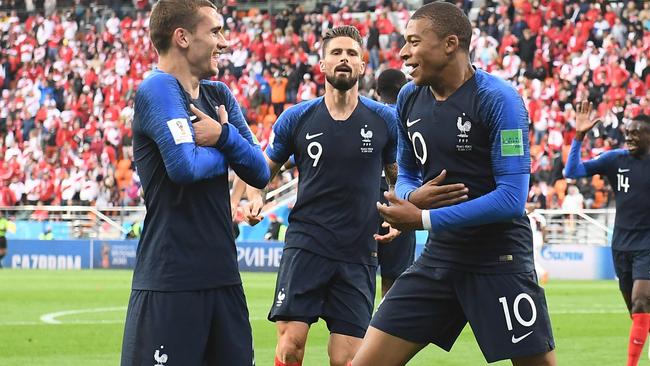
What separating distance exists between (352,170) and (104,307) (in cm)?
1127

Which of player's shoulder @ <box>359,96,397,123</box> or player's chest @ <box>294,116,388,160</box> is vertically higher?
player's shoulder @ <box>359,96,397,123</box>

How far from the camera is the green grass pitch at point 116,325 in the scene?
502 inches

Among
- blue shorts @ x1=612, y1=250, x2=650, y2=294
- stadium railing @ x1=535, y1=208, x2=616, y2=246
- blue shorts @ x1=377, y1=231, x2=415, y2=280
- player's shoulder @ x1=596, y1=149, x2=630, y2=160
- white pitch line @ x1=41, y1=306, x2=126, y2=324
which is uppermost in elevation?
player's shoulder @ x1=596, y1=149, x2=630, y2=160

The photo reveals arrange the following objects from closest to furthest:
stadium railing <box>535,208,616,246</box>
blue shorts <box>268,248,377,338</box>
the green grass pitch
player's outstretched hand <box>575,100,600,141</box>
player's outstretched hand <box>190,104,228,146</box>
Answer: player's outstretched hand <box>190,104,228,146</box> → blue shorts <box>268,248,377,338</box> → player's outstretched hand <box>575,100,600,141</box> → the green grass pitch → stadium railing <box>535,208,616,246</box>

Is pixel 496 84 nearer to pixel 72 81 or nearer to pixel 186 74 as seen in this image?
pixel 186 74

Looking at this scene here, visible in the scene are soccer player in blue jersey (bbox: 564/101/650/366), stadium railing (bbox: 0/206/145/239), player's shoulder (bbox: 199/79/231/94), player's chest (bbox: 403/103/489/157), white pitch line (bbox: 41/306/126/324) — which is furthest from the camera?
stadium railing (bbox: 0/206/145/239)

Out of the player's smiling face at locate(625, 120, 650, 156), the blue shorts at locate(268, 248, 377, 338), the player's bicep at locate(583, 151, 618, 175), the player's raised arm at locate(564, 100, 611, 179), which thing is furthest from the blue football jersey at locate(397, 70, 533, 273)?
the player's smiling face at locate(625, 120, 650, 156)

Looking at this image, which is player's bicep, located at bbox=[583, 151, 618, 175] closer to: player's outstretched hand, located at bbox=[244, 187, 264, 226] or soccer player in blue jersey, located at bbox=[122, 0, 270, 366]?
player's outstretched hand, located at bbox=[244, 187, 264, 226]

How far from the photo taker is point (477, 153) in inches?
255

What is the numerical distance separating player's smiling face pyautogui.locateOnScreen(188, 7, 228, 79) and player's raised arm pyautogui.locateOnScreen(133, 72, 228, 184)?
194 mm

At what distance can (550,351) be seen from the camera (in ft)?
21.4

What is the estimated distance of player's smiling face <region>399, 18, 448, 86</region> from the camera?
649 centimetres

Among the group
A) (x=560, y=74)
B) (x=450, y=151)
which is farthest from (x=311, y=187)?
(x=560, y=74)

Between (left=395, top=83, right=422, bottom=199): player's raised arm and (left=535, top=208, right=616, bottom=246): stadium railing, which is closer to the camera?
(left=395, top=83, right=422, bottom=199): player's raised arm
